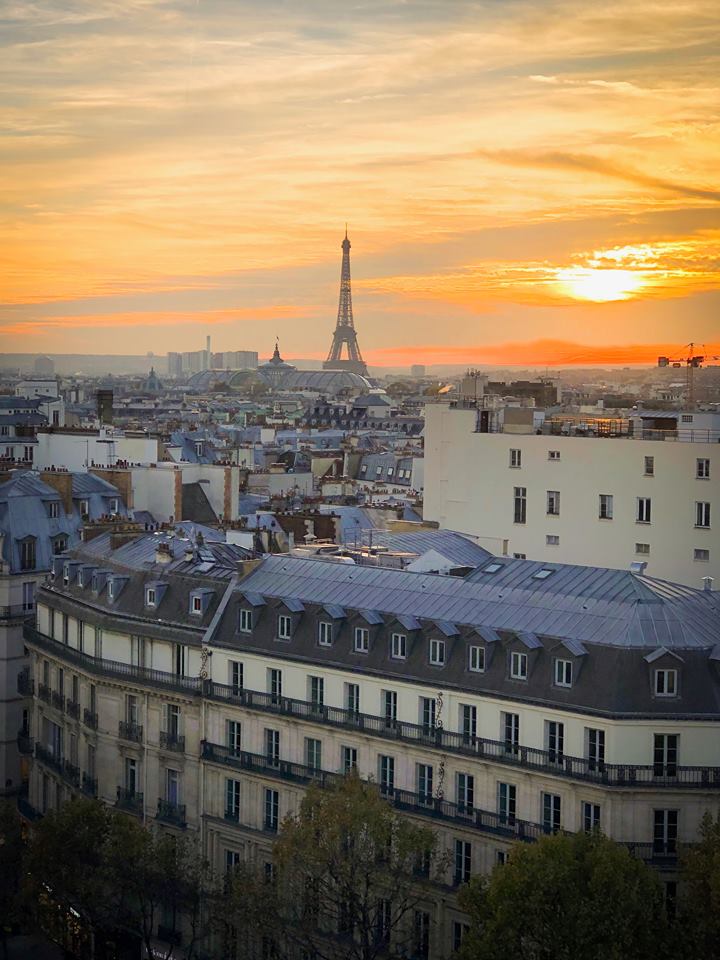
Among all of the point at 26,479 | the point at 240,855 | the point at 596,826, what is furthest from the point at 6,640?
the point at 596,826

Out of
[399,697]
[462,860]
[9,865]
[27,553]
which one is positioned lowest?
[9,865]

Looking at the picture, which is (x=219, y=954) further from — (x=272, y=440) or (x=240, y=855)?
(x=272, y=440)

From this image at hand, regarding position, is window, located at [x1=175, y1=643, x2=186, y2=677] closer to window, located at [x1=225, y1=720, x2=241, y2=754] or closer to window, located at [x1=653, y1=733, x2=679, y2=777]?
window, located at [x1=225, y1=720, x2=241, y2=754]

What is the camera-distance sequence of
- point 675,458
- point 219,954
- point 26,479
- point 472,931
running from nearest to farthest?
point 472,931
point 219,954
point 675,458
point 26,479

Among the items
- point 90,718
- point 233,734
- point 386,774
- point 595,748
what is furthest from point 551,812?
point 90,718

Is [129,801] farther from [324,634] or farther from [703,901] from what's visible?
[703,901]

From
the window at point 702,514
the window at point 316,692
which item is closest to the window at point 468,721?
the window at point 316,692

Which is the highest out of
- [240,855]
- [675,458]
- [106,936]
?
[675,458]
